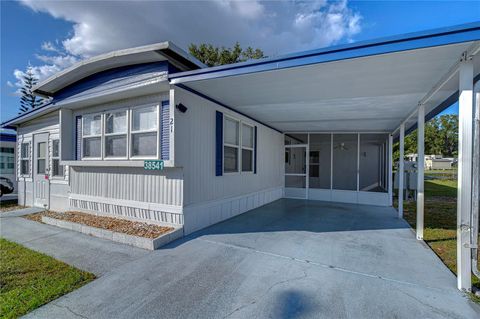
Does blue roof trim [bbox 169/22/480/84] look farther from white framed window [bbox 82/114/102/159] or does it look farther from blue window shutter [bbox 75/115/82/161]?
blue window shutter [bbox 75/115/82/161]

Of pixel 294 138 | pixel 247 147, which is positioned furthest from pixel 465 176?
pixel 294 138

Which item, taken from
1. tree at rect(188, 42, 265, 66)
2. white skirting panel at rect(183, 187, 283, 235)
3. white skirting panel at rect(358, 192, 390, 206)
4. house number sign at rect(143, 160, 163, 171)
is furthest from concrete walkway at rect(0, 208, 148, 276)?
tree at rect(188, 42, 265, 66)

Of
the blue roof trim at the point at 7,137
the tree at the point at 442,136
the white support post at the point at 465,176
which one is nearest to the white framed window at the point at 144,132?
the white support post at the point at 465,176

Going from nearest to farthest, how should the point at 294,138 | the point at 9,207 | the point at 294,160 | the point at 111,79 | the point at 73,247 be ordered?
the point at 73,247
the point at 111,79
the point at 9,207
the point at 294,138
the point at 294,160

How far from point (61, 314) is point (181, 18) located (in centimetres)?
1013

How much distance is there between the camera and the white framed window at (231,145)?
600cm

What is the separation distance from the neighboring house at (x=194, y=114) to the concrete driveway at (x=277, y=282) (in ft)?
4.76

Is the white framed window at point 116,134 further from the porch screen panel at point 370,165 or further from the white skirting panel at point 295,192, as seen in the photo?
the porch screen panel at point 370,165

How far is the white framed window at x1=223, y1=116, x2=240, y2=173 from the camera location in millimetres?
6000

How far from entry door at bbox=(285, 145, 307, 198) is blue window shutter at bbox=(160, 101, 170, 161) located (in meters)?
6.23

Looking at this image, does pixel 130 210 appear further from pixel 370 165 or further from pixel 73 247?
pixel 370 165

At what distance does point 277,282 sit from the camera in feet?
9.12

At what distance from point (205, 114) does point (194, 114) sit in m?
0.37

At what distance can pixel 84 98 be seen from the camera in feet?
18.0
